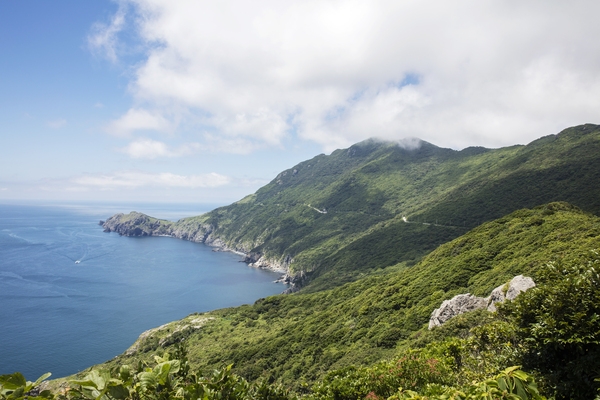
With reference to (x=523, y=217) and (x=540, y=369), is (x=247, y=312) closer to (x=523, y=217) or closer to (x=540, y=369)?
(x=523, y=217)

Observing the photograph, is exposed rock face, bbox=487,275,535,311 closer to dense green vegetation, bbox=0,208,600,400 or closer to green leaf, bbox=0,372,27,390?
dense green vegetation, bbox=0,208,600,400

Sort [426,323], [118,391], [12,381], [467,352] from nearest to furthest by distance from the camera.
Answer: [12,381] → [118,391] → [467,352] → [426,323]

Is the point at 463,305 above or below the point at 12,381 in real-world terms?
below

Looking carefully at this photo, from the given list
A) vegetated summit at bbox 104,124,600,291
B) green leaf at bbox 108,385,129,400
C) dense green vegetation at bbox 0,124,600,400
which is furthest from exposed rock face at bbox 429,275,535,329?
vegetated summit at bbox 104,124,600,291

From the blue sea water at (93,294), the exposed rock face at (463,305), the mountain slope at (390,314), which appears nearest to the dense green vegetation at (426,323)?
the mountain slope at (390,314)

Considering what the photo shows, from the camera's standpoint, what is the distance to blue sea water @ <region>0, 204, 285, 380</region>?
73625 millimetres

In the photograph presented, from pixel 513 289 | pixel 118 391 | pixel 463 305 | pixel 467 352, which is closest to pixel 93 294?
pixel 463 305

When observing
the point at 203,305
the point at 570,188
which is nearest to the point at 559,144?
the point at 570,188

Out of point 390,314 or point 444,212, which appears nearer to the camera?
point 390,314

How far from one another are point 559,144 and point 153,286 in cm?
17145

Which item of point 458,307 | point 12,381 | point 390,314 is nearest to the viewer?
point 12,381

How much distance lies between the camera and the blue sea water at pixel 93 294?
73625 millimetres

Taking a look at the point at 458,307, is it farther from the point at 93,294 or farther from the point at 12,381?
the point at 93,294

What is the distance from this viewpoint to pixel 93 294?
362 ft
